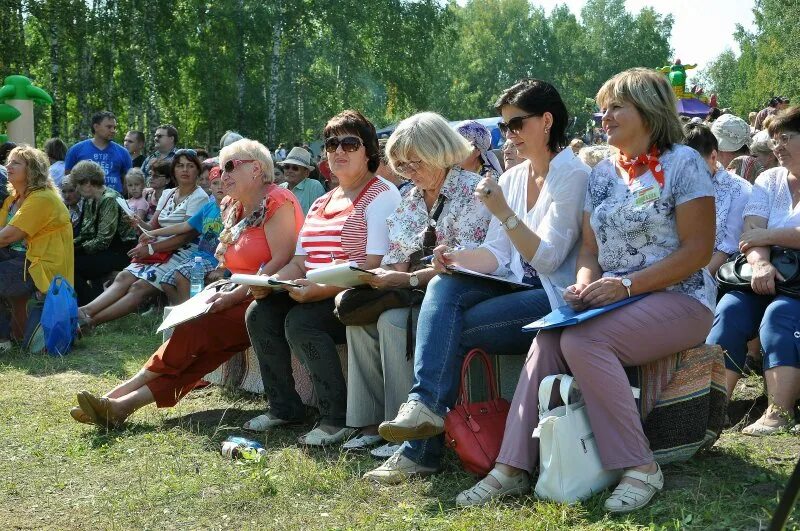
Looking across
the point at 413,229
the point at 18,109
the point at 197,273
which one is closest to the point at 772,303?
the point at 413,229

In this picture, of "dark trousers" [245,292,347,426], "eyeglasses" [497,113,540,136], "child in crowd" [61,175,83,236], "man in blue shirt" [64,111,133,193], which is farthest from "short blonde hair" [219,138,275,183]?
"man in blue shirt" [64,111,133,193]

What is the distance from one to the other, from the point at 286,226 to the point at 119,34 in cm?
2186

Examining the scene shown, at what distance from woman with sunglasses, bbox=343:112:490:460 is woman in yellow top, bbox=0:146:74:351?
156 inches

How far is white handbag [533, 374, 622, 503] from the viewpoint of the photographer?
11.2 ft

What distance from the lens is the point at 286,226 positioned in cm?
538

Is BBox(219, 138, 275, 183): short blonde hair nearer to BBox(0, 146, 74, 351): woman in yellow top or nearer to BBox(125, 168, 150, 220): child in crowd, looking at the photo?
BBox(0, 146, 74, 351): woman in yellow top

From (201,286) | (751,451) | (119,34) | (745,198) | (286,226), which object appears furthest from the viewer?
(119,34)

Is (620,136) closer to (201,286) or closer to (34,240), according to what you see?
(201,286)

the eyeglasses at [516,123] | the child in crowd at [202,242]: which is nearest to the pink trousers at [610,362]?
the eyeglasses at [516,123]

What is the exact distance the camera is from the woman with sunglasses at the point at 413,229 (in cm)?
Result: 440

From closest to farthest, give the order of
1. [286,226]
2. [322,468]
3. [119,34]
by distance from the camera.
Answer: [322,468], [286,226], [119,34]

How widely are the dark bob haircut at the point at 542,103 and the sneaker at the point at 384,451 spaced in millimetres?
1560

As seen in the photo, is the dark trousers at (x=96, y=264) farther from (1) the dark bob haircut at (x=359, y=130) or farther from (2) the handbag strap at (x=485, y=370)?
(2) the handbag strap at (x=485, y=370)

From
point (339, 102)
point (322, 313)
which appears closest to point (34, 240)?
point (322, 313)
